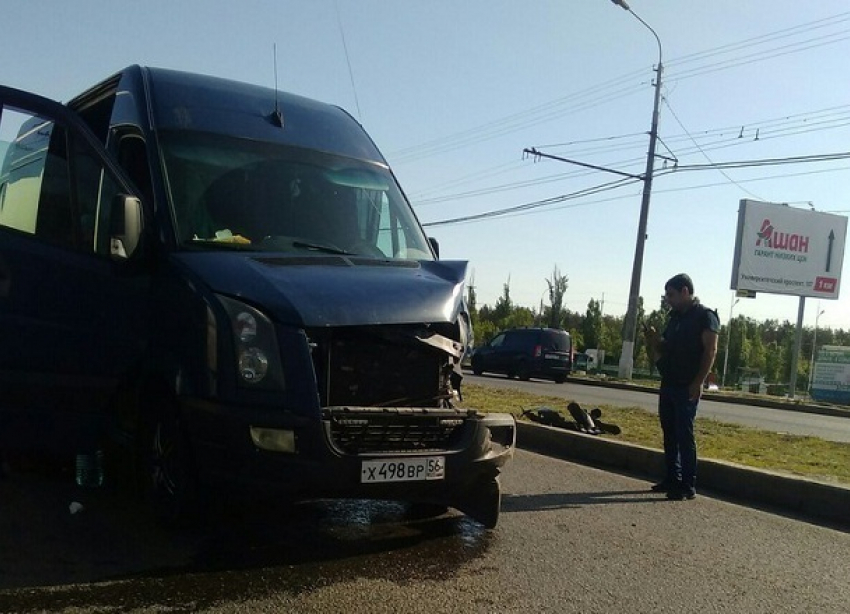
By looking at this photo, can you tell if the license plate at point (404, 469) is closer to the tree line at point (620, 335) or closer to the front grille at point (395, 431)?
the front grille at point (395, 431)

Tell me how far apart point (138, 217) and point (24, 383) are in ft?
4.28

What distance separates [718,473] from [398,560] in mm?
4230

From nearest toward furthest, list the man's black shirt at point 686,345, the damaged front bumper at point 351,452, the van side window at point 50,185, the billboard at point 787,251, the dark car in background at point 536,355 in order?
the damaged front bumper at point 351,452, the van side window at point 50,185, the man's black shirt at point 686,345, the dark car in background at point 536,355, the billboard at point 787,251

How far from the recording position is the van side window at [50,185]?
214 inches

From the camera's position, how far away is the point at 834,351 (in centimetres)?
4262

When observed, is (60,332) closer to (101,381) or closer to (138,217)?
(101,381)

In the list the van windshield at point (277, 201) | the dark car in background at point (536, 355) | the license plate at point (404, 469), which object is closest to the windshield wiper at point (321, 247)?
the van windshield at point (277, 201)

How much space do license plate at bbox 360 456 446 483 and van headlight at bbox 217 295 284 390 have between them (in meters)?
0.62

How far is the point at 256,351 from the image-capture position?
448 centimetres

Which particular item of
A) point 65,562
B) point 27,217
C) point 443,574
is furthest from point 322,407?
point 27,217

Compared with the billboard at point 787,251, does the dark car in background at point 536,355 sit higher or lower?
lower

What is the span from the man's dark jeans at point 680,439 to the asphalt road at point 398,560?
739 mm

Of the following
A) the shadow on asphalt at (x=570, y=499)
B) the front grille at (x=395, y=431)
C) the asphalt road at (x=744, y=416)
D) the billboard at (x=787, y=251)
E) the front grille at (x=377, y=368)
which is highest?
the billboard at (x=787, y=251)

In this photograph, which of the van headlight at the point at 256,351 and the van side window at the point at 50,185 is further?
the van side window at the point at 50,185
